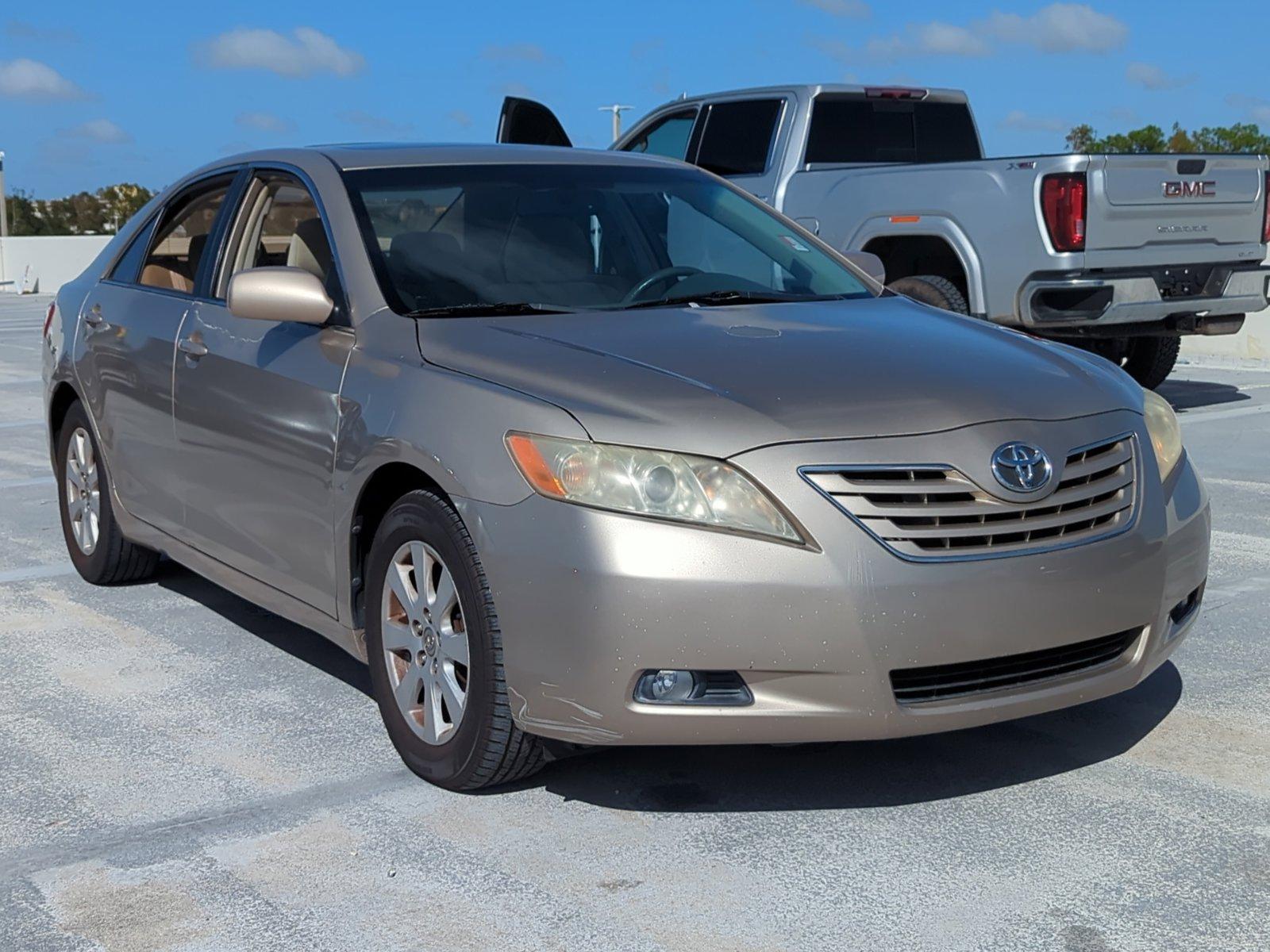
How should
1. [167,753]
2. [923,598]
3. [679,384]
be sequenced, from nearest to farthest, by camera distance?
[923,598]
[679,384]
[167,753]

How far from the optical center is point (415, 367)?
4145mm

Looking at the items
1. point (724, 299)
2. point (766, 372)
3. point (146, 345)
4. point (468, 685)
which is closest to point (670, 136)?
point (146, 345)

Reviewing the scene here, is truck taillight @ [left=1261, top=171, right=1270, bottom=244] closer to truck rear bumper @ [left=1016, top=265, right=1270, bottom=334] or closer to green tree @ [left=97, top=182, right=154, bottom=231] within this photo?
truck rear bumper @ [left=1016, top=265, right=1270, bottom=334]

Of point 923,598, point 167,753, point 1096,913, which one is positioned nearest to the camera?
point 1096,913

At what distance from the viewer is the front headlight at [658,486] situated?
3.54 metres

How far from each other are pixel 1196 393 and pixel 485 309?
9101 mm

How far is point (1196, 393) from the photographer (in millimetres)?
12328

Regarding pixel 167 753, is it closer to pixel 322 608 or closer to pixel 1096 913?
pixel 322 608

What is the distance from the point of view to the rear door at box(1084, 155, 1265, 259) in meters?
9.52

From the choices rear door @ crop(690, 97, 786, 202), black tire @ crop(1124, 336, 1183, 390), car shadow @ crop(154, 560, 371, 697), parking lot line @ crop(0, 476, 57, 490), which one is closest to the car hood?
car shadow @ crop(154, 560, 371, 697)

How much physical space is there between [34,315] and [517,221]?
25.4m

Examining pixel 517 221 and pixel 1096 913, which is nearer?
pixel 1096 913

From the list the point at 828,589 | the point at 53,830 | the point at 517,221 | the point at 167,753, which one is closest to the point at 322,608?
the point at 167,753

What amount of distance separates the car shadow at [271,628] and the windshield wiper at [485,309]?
A: 123 cm
